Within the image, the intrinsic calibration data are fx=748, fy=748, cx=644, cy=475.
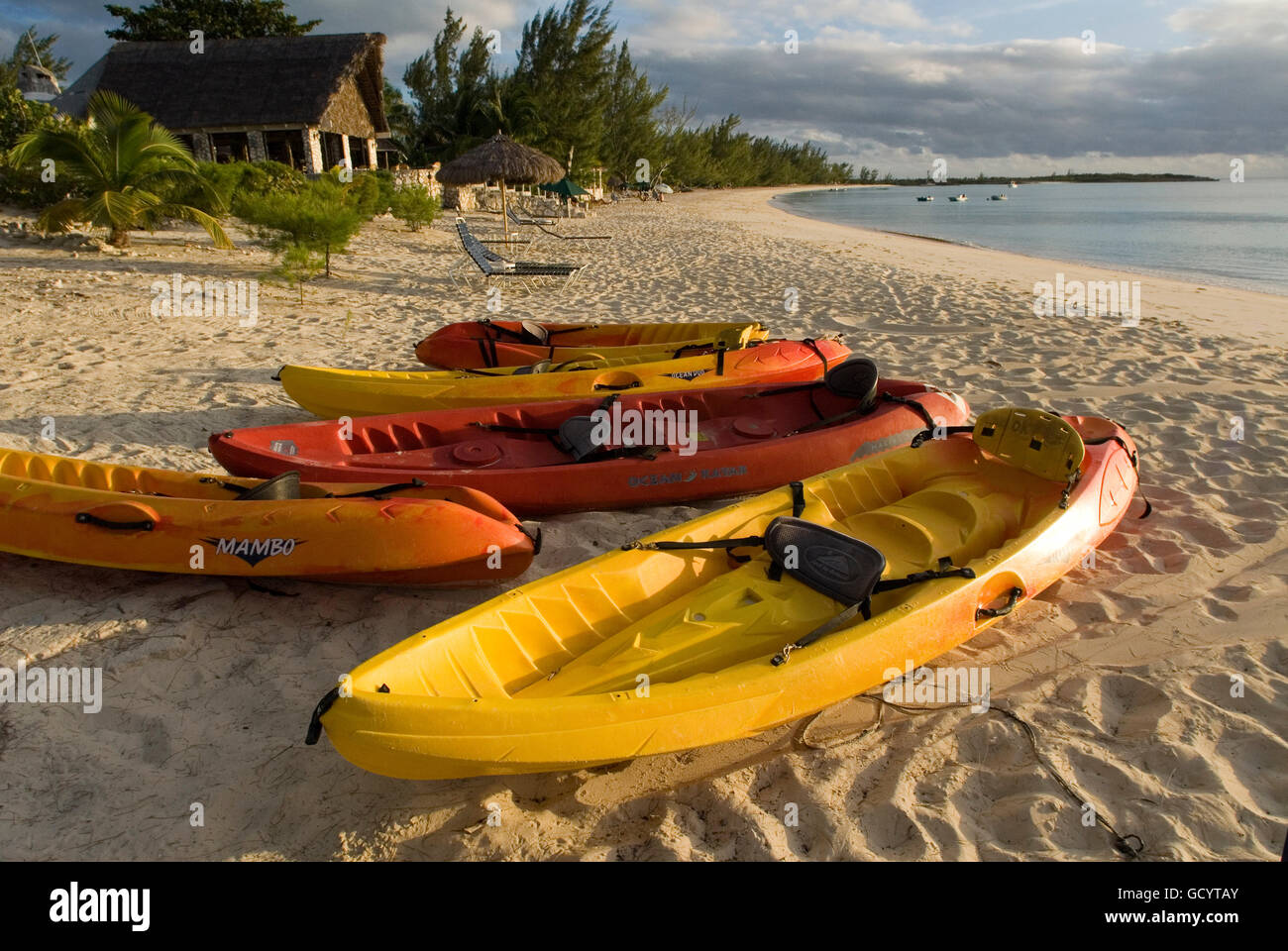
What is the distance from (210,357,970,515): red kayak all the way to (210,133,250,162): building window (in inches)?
789

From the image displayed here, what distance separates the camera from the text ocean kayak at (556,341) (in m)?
6.74

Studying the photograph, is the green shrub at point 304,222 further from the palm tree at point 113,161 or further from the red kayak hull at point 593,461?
the red kayak hull at point 593,461

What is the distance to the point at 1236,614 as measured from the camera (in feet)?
11.2

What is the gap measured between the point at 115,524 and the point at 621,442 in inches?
104

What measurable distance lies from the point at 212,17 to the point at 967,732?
31.0 metres

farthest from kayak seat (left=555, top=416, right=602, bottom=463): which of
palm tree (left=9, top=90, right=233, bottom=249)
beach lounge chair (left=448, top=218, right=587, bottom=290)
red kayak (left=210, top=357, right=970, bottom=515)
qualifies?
palm tree (left=9, top=90, right=233, bottom=249)

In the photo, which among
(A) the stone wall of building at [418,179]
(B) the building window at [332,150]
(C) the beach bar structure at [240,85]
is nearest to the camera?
(C) the beach bar structure at [240,85]

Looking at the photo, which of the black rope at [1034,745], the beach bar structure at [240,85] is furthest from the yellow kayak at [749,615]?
the beach bar structure at [240,85]

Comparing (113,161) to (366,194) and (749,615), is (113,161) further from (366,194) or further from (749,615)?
(749,615)

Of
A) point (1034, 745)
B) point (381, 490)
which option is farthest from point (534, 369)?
point (1034, 745)

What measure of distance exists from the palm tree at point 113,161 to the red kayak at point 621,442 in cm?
758

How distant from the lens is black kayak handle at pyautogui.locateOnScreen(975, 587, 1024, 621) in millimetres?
3000

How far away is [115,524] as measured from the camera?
3326 mm

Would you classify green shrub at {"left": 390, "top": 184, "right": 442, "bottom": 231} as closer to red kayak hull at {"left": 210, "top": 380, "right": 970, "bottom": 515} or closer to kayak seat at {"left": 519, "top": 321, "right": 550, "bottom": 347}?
kayak seat at {"left": 519, "top": 321, "right": 550, "bottom": 347}
